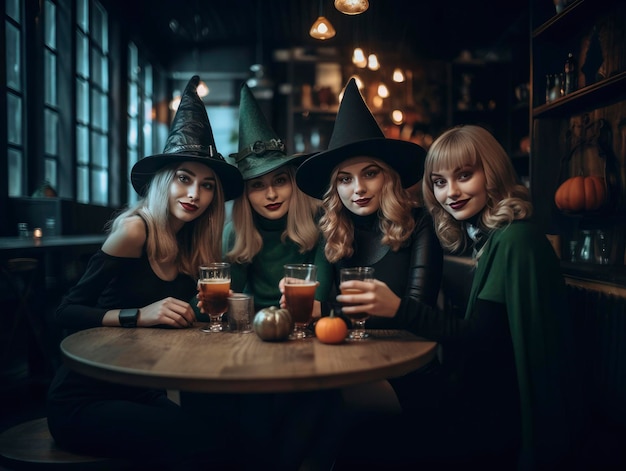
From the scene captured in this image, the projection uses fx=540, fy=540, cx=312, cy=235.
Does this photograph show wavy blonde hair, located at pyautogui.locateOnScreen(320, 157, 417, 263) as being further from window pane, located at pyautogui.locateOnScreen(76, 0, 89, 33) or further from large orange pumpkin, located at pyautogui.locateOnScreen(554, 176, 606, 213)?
window pane, located at pyautogui.locateOnScreen(76, 0, 89, 33)

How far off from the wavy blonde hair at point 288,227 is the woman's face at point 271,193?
0.07 ft

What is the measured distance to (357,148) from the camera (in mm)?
2020

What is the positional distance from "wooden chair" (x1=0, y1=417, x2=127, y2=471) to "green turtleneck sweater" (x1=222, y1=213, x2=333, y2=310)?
91 cm

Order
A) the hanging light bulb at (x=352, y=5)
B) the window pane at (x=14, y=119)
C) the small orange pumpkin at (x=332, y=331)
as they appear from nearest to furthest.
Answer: the small orange pumpkin at (x=332, y=331), the hanging light bulb at (x=352, y=5), the window pane at (x=14, y=119)

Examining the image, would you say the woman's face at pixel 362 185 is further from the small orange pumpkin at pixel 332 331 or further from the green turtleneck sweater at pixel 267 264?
the small orange pumpkin at pixel 332 331

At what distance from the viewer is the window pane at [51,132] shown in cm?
482

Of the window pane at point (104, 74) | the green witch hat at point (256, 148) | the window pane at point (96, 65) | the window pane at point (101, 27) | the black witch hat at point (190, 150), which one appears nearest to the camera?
the black witch hat at point (190, 150)

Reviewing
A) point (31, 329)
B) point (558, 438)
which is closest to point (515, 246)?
point (558, 438)

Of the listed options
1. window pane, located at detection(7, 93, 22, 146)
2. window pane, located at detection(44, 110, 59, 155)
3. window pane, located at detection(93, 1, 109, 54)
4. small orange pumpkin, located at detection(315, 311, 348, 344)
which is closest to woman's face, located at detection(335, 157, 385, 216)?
small orange pumpkin, located at detection(315, 311, 348, 344)

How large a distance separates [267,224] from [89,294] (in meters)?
0.81

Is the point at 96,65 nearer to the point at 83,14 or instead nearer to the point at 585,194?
the point at 83,14

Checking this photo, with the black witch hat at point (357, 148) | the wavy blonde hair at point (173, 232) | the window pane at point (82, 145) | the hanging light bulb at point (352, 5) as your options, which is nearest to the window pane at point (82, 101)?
the window pane at point (82, 145)

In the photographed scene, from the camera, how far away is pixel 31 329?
10.9 feet

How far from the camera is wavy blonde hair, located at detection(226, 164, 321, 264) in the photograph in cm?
→ 224
